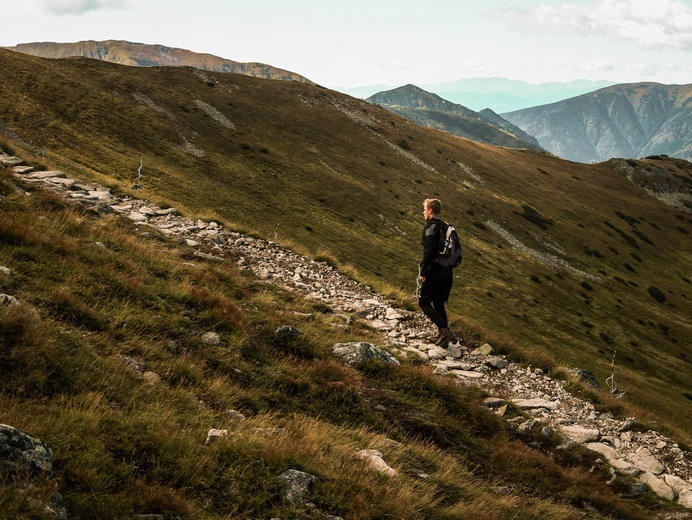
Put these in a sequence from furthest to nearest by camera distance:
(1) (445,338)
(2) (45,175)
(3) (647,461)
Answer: (2) (45,175) < (1) (445,338) < (3) (647,461)

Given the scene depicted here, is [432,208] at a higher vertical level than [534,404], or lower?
higher

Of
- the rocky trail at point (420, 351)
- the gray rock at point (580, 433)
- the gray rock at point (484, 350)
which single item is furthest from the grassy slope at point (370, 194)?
the gray rock at point (580, 433)

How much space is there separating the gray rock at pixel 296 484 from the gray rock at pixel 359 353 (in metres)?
5.01

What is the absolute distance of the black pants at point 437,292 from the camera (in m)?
13.4

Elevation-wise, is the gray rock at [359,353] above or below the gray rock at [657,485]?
above

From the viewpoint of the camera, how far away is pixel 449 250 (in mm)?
13023

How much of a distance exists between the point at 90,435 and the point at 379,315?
1155 cm

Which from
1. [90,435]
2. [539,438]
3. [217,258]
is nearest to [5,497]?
[90,435]

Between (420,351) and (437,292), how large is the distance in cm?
185

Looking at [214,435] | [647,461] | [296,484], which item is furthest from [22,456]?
[647,461]

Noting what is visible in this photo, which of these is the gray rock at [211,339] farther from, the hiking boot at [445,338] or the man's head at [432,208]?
the hiking boot at [445,338]

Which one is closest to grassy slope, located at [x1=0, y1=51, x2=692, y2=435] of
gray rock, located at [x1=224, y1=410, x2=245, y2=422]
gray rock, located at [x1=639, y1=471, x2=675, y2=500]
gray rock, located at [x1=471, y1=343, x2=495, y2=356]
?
gray rock, located at [x1=471, y1=343, x2=495, y2=356]

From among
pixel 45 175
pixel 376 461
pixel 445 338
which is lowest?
pixel 376 461

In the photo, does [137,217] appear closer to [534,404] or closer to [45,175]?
[45,175]
